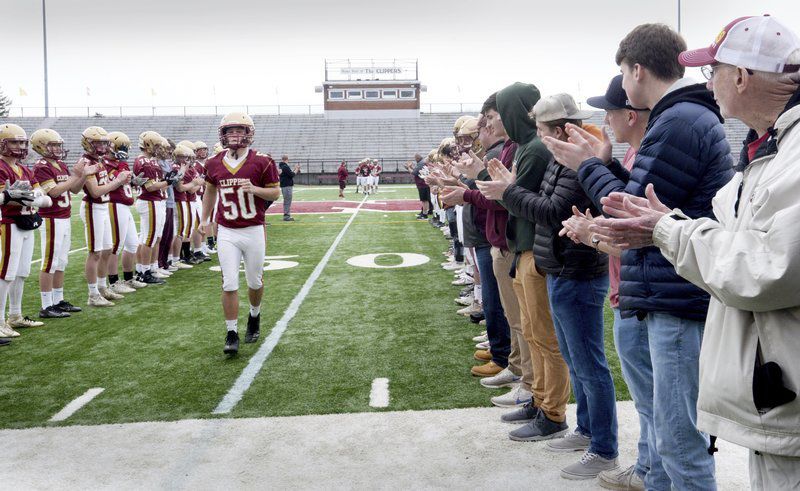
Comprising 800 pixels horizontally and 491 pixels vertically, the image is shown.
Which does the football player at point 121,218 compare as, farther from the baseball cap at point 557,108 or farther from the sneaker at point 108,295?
the baseball cap at point 557,108

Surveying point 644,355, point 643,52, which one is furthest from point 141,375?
point 643,52

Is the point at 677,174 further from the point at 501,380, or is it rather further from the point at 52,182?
the point at 52,182

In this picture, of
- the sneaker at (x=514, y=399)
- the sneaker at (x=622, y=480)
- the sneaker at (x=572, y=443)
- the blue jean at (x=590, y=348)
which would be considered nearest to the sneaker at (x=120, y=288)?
the sneaker at (x=514, y=399)

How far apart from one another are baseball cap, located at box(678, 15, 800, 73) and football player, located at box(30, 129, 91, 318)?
739 centimetres

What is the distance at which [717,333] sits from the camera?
178cm

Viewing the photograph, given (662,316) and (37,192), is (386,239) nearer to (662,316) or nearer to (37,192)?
(37,192)

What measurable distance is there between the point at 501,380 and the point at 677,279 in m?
Answer: 2.81

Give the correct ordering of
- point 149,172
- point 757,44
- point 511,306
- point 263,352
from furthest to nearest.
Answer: point 149,172 → point 263,352 → point 511,306 → point 757,44

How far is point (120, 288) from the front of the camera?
9.38 metres

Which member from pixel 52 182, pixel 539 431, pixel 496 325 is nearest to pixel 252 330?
pixel 496 325

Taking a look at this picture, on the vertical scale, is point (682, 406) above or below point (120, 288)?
above

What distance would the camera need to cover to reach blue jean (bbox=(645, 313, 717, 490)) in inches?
93.3

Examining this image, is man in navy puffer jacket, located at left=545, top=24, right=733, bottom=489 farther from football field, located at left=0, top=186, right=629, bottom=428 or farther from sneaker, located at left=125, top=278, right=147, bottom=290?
sneaker, located at left=125, top=278, right=147, bottom=290

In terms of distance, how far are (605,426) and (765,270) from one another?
2.21 meters
